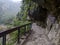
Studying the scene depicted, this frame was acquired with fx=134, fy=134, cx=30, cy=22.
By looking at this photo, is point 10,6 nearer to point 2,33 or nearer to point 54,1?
point 54,1

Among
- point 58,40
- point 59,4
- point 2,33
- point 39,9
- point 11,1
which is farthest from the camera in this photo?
point 11,1

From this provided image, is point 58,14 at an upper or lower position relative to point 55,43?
upper

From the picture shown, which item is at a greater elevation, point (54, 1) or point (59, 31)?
point (54, 1)

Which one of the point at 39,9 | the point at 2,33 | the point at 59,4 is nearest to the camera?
the point at 2,33

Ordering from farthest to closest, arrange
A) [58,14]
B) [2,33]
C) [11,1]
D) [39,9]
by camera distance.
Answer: [11,1] → [39,9] → [58,14] → [2,33]

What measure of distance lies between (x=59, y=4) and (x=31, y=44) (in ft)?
6.05

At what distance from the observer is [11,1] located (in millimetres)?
35625

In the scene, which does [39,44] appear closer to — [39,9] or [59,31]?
[59,31]

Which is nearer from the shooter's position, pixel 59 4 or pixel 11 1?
pixel 59 4

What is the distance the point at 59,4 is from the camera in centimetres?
511

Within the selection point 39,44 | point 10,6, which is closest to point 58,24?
point 39,44

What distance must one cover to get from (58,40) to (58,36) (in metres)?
0.23

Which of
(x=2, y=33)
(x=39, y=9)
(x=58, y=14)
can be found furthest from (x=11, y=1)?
(x=2, y=33)

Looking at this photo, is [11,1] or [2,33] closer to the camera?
[2,33]
